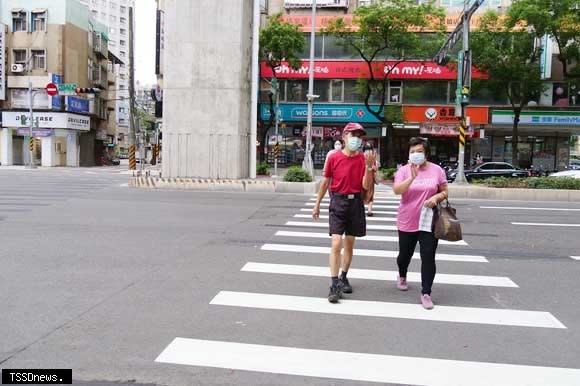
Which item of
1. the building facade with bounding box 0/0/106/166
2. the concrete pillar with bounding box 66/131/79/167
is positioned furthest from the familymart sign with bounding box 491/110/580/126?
the concrete pillar with bounding box 66/131/79/167

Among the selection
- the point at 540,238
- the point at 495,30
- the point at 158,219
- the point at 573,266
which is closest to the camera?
the point at 573,266

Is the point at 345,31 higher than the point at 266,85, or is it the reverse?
the point at 345,31

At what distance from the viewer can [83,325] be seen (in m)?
5.23

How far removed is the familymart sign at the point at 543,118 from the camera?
1442 inches

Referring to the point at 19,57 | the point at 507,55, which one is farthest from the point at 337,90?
the point at 19,57

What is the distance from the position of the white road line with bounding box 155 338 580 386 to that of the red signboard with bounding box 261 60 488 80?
33736mm

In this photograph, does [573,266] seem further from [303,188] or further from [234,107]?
[234,107]

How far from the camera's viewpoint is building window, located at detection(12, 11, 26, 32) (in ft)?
148

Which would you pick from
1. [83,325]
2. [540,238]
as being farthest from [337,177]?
[540,238]

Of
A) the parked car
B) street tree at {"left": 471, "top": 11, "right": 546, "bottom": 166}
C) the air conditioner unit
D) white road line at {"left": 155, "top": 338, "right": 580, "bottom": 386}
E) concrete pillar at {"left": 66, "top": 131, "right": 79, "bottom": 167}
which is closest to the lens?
white road line at {"left": 155, "top": 338, "right": 580, "bottom": 386}

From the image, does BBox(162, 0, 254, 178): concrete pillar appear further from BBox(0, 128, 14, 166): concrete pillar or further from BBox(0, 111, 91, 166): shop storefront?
BBox(0, 128, 14, 166): concrete pillar

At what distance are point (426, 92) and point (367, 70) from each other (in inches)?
171

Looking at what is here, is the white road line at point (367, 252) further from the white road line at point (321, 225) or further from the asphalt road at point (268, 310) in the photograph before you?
the white road line at point (321, 225)

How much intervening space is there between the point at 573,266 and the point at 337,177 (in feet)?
14.6
